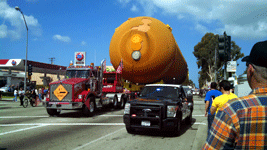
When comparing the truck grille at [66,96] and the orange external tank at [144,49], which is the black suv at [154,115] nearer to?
the truck grille at [66,96]

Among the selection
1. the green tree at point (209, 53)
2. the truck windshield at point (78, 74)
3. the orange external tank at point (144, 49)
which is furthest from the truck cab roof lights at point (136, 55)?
the green tree at point (209, 53)

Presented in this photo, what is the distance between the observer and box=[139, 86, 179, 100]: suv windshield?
925 centimetres

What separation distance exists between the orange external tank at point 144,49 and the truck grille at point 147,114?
27.9 feet

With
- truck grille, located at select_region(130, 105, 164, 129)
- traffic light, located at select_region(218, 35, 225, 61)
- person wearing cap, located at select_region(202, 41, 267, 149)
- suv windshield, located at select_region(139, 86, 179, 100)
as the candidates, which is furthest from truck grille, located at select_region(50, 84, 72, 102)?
person wearing cap, located at select_region(202, 41, 267, 149)

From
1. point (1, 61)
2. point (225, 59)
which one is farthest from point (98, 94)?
point (1, 61)

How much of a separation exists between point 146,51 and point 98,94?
434 cm

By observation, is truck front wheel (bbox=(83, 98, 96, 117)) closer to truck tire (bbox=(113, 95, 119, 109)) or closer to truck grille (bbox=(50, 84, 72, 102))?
truck grille (bbox=(50, 84, 72, 102))

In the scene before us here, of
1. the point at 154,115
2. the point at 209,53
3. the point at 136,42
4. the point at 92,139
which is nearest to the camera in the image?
the point at 92,139

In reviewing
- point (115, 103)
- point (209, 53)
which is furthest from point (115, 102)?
point (209, 53)

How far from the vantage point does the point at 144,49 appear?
16.1m

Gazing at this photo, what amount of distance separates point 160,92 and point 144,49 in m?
7.06

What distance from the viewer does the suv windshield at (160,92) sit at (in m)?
9.25

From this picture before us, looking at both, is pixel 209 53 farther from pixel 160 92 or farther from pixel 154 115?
pixel 154 115

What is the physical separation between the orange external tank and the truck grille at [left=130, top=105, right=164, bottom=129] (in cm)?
849
